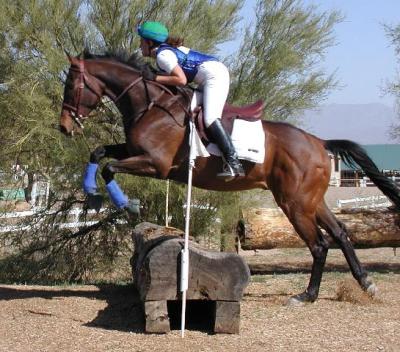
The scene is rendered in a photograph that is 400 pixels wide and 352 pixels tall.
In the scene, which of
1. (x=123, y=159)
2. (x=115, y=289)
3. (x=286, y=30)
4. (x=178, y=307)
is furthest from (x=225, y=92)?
(x=286, y=30)

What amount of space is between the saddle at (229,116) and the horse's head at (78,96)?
3.63 ft

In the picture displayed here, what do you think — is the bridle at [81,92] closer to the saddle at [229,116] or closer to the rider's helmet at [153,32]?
the saddle at [229,116]

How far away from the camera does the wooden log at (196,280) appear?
20.8ft

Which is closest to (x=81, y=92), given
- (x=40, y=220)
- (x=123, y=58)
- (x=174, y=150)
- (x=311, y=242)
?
(x=123, y=58)

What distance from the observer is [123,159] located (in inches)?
294

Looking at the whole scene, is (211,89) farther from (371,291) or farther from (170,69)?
(371,291)

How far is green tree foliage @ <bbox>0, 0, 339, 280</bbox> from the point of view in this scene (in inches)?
418

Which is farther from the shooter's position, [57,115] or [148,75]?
[57,115]

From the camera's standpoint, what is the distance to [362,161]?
8.70 m

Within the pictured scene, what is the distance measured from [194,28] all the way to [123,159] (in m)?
4.51

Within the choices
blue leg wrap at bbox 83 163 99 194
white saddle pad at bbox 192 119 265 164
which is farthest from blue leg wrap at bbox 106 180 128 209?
white saddle pad at bbox 192 119 265 164

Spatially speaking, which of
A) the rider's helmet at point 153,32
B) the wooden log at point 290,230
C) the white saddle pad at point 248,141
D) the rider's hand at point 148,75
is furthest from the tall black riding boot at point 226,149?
the wooden log at point 290,230

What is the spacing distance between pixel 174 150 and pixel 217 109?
619 mm

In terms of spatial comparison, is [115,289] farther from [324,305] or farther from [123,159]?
[324,305]
